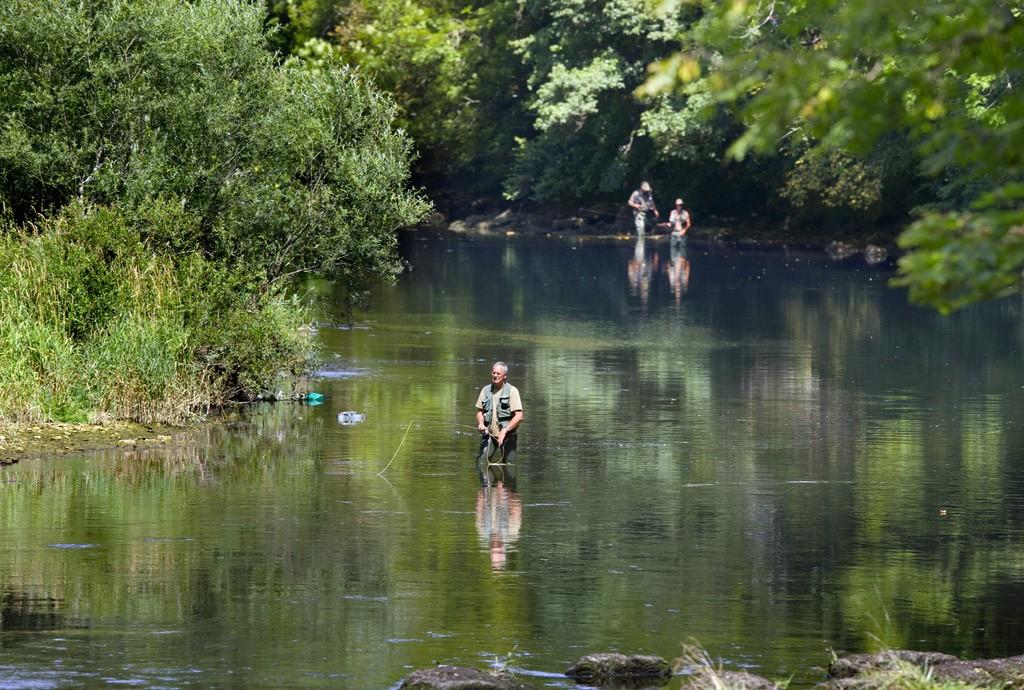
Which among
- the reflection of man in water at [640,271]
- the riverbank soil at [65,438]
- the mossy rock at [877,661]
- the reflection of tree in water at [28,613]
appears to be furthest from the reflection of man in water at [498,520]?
the reflection of man in water at [640,271]

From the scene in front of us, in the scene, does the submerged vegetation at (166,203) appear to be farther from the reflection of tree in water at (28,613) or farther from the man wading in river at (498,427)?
the reflection of tree in water at (28,613)

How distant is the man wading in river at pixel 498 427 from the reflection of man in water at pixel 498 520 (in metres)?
1.16

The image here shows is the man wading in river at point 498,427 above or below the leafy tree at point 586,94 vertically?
below

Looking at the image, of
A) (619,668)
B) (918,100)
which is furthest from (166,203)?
(918,100)

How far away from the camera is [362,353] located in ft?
115

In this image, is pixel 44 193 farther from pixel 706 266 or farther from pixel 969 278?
pixel 706 266

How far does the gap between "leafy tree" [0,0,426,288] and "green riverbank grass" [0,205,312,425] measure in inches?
24.6

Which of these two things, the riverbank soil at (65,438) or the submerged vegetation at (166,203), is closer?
the riverbank soil at (65,438)

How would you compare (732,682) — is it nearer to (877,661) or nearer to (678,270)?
(877,661)

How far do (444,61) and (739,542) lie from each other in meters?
62.2

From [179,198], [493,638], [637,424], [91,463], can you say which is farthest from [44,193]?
[493,638]

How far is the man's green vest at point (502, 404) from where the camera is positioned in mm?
22391

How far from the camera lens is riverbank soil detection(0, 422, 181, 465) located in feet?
74.2

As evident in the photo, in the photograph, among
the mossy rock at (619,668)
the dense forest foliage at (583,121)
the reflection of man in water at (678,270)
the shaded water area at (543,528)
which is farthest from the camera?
the dense forest foliage at (583,121)
